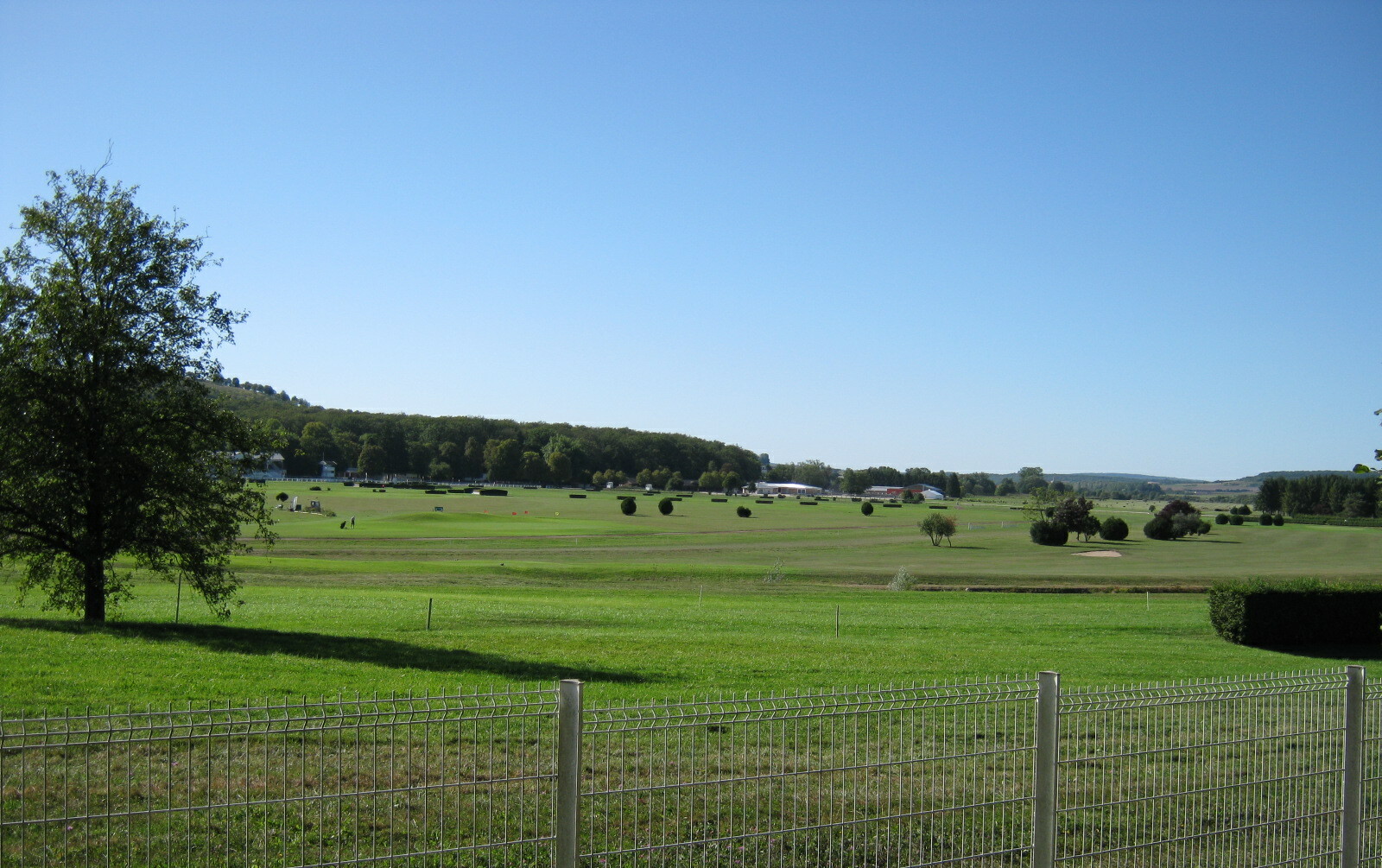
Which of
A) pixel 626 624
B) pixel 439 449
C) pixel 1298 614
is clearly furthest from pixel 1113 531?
pixel 439 449

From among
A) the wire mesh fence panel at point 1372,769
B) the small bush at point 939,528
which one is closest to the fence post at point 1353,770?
the wire mesh fence panel at point 1372,769

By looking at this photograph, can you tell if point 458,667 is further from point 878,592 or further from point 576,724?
point 878,592

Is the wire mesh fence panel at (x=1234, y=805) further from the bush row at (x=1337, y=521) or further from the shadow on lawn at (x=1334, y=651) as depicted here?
the bush row at (x=1337, y=521)

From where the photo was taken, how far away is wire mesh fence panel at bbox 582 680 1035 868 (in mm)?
5848

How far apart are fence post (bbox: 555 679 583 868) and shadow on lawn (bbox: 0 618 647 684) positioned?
383 inches

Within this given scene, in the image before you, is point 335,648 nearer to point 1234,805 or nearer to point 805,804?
point 805,804

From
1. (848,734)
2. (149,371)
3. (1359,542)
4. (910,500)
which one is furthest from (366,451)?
(848,734)

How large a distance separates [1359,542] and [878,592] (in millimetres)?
58883

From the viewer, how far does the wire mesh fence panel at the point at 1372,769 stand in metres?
7.67

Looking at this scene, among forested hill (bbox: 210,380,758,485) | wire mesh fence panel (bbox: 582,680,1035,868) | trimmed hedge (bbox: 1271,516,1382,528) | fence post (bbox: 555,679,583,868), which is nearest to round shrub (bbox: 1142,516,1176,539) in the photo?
trimmed hedge (bbox: 1271,516,1382,528)

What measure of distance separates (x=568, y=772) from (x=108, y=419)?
1792 centimetres

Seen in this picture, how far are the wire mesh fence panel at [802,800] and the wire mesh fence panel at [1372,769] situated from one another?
2.37 m

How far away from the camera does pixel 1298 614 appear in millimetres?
24547

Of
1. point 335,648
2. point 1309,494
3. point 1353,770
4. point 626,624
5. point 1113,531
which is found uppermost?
point 1309,494
